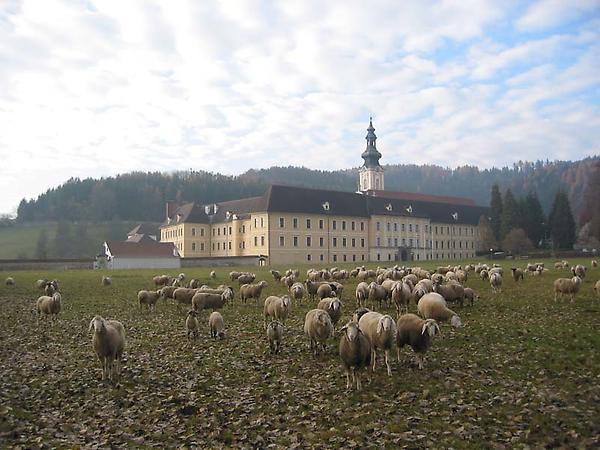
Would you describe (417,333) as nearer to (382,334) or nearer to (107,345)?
(382,334)

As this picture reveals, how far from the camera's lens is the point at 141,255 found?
7831cm

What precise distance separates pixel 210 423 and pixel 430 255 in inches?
3988

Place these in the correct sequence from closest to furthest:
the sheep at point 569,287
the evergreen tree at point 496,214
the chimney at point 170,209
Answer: the sheep at point 569,287, the evergreen tree at point 496,214, the chimney at point 170,209

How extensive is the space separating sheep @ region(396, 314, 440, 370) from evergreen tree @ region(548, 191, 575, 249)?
313 ft

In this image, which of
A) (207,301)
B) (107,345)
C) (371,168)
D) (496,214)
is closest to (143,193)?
(371,168)

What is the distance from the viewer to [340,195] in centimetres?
9975

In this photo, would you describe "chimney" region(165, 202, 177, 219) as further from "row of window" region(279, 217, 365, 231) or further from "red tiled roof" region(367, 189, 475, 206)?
"red tiled roof" region(367, 189, 475, 206)

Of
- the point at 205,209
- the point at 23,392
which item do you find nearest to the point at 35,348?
the point at 23,392

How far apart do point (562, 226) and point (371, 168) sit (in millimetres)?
41615

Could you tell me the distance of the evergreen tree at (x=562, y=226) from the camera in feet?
320

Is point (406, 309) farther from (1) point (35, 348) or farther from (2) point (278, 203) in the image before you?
(2) point (278, 203)

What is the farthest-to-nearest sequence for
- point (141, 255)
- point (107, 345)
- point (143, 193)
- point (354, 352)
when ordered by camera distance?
point (143, 193) < point (141, 255) < point (107, 345) < point (354, 352)

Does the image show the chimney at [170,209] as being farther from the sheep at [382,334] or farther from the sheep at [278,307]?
the sheep at [382,334]

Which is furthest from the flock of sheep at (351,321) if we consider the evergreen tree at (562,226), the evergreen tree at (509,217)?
the evergreen tree at (562,226)
